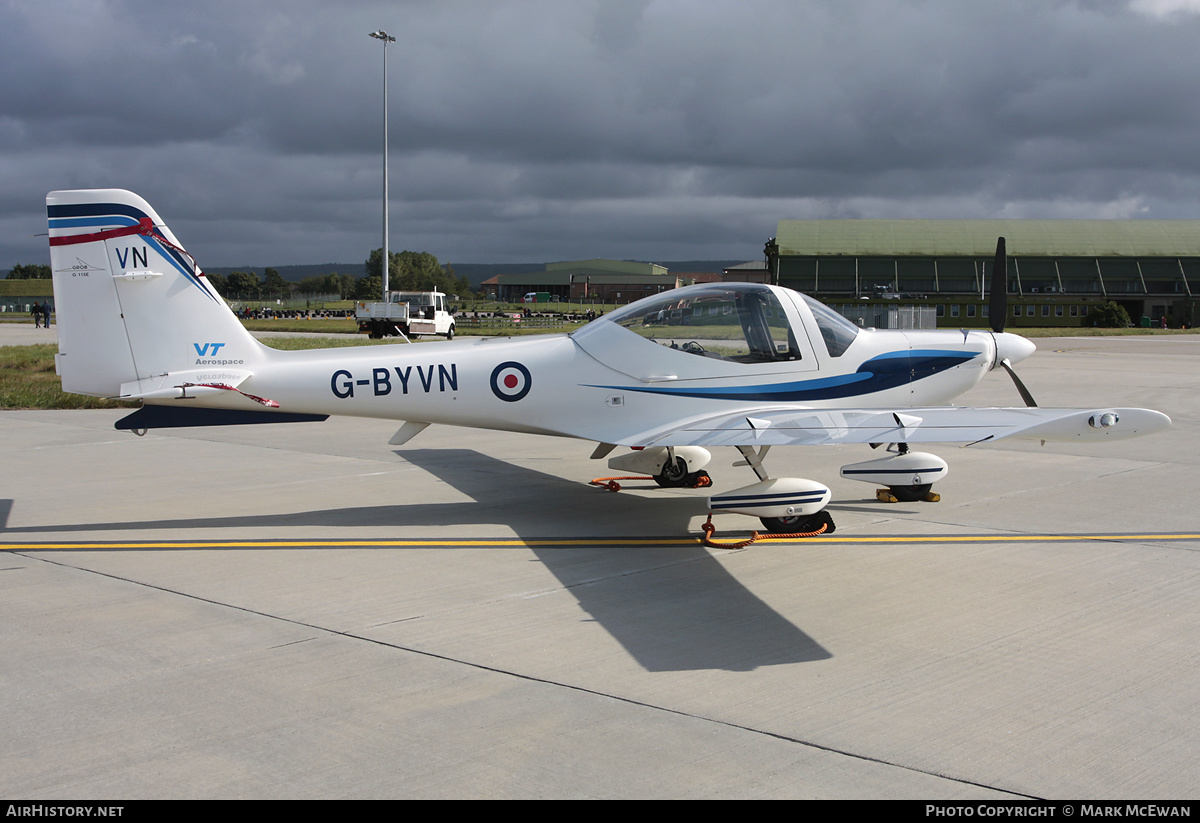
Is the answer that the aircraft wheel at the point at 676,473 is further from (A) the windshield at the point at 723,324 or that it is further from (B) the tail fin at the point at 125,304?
(B) the tail fin at the point at 125,304

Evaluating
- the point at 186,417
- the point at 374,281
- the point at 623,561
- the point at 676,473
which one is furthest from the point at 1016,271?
the point at 374,281

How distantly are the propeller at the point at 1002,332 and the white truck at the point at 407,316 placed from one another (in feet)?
122

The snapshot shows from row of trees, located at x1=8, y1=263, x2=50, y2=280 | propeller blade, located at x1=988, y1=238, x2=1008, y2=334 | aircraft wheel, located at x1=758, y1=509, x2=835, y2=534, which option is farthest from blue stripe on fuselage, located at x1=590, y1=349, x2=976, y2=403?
row of trees, located at x1=8, y1=263, x2=50, y2=280

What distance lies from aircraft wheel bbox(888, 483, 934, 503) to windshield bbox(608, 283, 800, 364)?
83.2 inches

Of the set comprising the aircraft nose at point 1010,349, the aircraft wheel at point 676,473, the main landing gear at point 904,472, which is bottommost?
the aircraft wheel at point 676,473

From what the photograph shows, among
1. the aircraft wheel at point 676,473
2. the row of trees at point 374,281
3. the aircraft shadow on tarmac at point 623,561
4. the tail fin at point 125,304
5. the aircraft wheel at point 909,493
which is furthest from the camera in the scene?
the row of trees at point 374,281

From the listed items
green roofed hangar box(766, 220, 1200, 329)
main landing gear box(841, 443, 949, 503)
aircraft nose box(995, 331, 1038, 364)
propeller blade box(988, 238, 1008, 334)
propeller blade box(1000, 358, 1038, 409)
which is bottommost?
main landing gear box(841, 443, 949, 503)

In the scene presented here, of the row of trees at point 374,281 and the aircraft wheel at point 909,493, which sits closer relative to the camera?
the aircraft wheel at point 909,493

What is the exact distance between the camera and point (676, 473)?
10.9 meters

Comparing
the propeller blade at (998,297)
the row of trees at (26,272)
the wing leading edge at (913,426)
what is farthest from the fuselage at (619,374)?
the row of trees at (26,272)

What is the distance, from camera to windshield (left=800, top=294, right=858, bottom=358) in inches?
371

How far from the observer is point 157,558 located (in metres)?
8.06

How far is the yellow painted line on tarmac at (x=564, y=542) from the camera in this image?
27.8 ft

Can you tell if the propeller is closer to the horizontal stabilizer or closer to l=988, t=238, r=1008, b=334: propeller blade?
l=988, t=238, r=1008, b=334: propeller blade
